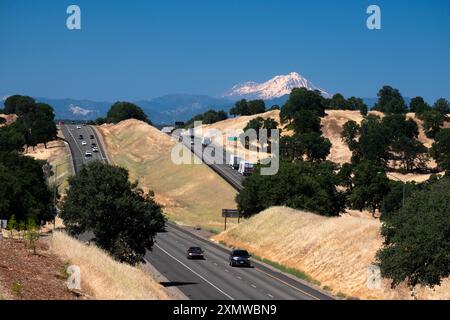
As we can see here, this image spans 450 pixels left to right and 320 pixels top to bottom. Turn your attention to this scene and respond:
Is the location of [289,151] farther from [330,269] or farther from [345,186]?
[330,269]

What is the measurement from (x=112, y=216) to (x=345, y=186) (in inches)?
3381

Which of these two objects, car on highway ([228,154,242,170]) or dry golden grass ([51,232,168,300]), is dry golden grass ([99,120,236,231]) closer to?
car on highway ([228,154,242,170])

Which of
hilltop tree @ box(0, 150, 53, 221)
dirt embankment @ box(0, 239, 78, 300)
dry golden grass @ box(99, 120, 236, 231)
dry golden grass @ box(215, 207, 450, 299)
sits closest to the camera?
dirt embankment @ box(0, 239, 78, 300)

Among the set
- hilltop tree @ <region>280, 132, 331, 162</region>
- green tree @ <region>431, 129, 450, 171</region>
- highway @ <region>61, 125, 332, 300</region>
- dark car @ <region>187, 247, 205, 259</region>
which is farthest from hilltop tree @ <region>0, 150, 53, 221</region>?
green tree @ <region>431, 129, 450, 171</region>

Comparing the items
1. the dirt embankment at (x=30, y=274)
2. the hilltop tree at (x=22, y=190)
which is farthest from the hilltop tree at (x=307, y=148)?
the dirt embankment at (x=30, y=274)

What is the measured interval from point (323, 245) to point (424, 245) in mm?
24264

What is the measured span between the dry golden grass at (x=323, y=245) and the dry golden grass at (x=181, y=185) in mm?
22460

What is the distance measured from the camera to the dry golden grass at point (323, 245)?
49128 mm

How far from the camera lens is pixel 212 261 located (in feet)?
213

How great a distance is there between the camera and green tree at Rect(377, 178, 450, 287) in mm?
38812

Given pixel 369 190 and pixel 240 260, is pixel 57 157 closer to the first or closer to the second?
pixel 369 190

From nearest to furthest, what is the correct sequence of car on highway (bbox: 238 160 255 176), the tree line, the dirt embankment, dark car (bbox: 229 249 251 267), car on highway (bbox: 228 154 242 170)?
the dirt embankment → the tree line → dark car (bbox: 229 249 251 267) → car on highway (bbox: 238 160 255 176) → car on highway (bbox: 228 154 242 170)

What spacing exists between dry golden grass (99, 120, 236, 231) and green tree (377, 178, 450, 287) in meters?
61.2
